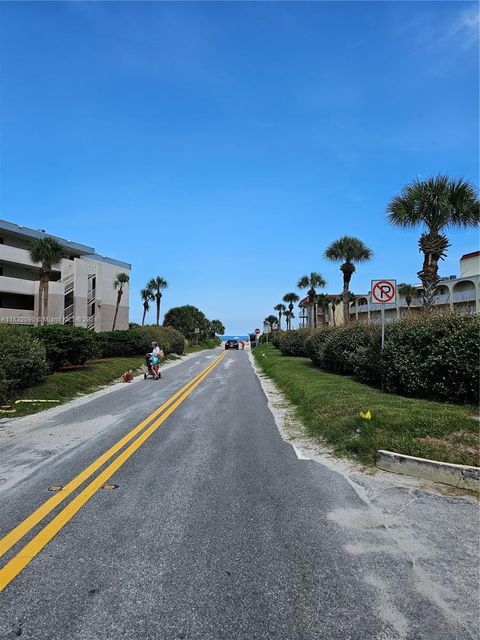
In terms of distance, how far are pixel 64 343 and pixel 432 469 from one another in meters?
15.8

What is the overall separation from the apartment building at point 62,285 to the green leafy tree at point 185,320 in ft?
89.0

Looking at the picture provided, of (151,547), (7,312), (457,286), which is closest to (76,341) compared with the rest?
(151,547)

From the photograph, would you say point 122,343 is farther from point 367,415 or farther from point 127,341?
point 367,415

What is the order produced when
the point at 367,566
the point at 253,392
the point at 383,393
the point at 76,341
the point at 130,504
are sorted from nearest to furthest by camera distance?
the point at 367,566 < the point at 130,504 < the point at 383,393 < the point at 253,392 < the point at 76,341

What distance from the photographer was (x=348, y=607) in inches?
121

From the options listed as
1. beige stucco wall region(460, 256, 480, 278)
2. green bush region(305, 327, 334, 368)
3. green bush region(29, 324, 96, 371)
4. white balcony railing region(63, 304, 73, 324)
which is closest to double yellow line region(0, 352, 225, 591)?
green bush region(29, 324, 96, 371)

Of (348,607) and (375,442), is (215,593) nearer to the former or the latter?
(348,607)

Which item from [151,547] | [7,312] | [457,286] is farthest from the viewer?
[457,286]

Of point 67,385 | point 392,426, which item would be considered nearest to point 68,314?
point 67,385

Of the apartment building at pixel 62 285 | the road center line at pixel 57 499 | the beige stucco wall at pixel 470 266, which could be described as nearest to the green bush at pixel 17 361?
the road center line at pixel 57 499

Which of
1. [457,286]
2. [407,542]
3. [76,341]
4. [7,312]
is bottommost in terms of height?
[407,542]

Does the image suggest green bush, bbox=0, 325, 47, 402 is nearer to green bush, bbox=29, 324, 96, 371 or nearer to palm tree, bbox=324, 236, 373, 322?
green bush, bbox=29, 324, 96, 371

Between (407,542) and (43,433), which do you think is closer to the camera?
(407,542)

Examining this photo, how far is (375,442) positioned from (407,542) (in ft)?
9.46
